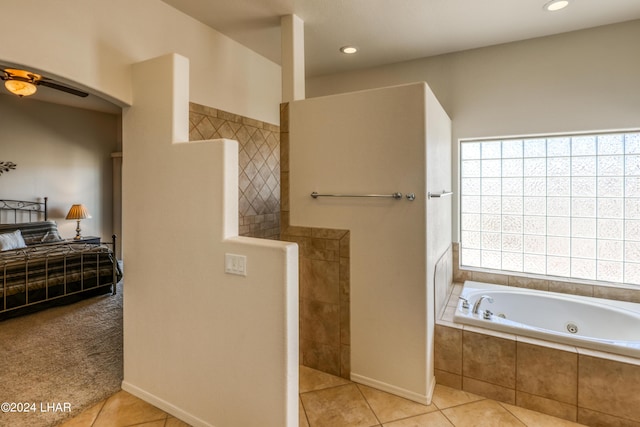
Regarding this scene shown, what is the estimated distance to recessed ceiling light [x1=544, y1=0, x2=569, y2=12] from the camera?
2.35 m

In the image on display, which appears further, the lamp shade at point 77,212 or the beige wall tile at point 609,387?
the lamp shade at point 77,212

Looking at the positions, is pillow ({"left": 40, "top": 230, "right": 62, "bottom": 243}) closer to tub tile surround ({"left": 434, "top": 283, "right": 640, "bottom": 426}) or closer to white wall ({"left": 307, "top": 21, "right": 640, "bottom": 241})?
white wall ({"left": 307, "top": 21, "right": 640, "bottom": 241})

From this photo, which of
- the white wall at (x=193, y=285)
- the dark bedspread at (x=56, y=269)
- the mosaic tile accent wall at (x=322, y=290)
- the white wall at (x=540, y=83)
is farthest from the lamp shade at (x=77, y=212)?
the white wall at (x=540, y=83)

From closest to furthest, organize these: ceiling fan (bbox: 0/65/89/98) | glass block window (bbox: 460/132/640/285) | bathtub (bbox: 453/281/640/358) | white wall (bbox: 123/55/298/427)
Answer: white wall (bbox: 123/55/298/427)
bathtub (bbox: 453/281/640/358)
glass block window (bbox: 460/132/640/285)
ceiling fan (bbox: 0/65/89/98)

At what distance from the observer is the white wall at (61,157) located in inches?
199

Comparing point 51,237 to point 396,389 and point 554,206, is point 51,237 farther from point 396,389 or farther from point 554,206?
point 554,206

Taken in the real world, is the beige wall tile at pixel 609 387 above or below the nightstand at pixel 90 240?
below

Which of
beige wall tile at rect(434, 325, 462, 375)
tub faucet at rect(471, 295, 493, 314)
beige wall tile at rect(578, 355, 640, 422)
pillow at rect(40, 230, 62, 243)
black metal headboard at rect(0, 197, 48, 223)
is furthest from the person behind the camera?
black metal headboard at rect(0, 197, 48, 223)

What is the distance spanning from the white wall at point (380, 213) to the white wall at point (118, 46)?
34.6 inches

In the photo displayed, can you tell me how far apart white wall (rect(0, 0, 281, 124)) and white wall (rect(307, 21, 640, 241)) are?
1687 mm

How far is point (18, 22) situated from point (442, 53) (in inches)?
124

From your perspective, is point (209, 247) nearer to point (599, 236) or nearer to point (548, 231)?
point (548, 231)

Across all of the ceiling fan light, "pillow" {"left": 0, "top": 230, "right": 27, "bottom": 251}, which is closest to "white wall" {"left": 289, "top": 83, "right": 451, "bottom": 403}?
the ceiling fan light

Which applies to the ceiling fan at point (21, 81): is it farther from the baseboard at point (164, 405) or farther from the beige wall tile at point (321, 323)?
the beige wall tile at point (321, 323)
